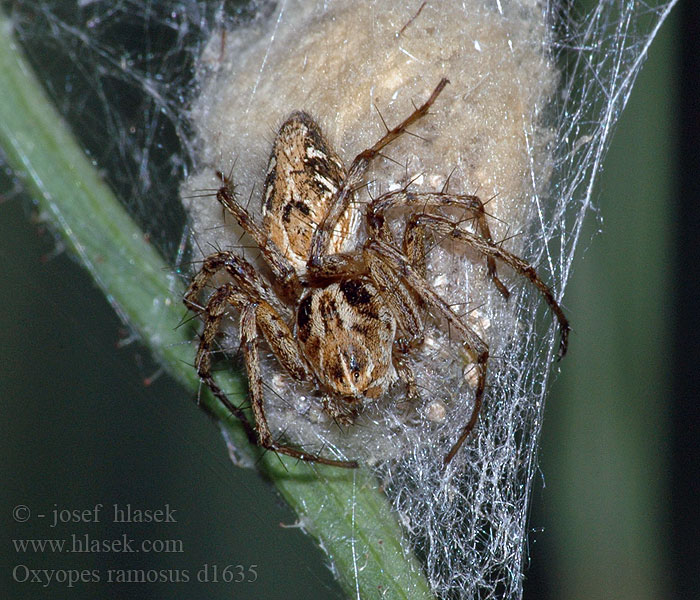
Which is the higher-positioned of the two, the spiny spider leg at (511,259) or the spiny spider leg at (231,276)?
the spiny spider leg at (231,276)

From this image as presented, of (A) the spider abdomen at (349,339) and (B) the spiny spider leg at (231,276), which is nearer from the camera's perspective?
(A) the spider abdomen at (349,339)

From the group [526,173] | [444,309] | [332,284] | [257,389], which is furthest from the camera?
[332,284]

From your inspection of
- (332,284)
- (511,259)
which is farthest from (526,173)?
(332,284)

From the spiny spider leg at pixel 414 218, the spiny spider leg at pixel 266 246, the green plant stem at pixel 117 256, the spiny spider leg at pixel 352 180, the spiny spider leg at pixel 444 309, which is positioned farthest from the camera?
the spiny spider leg at pixel 266 246

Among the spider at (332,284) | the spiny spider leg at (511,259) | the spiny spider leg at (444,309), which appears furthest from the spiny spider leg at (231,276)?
the spiny spider leg at (511,259)

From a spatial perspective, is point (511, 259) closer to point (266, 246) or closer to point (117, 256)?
point (266, 246)

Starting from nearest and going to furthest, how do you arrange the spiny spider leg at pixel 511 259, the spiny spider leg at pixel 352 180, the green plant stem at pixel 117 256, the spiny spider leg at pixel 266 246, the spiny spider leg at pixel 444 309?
the green plant stem at pixel 117 256 < the spiny spider leg at pixel 444 309 < the spiny spider leg at pixel 511 259 < the spiny spider leg at pixel 352 180 < the spiny spider leg at pixel 266 246

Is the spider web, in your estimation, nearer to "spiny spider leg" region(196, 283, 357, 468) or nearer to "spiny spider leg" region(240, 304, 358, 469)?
"spiny spider leg" region(240, 304, 358, 469)

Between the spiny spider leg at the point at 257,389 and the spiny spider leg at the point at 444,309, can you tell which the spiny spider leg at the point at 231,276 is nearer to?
the spiny spider leg at the point at 257,389
